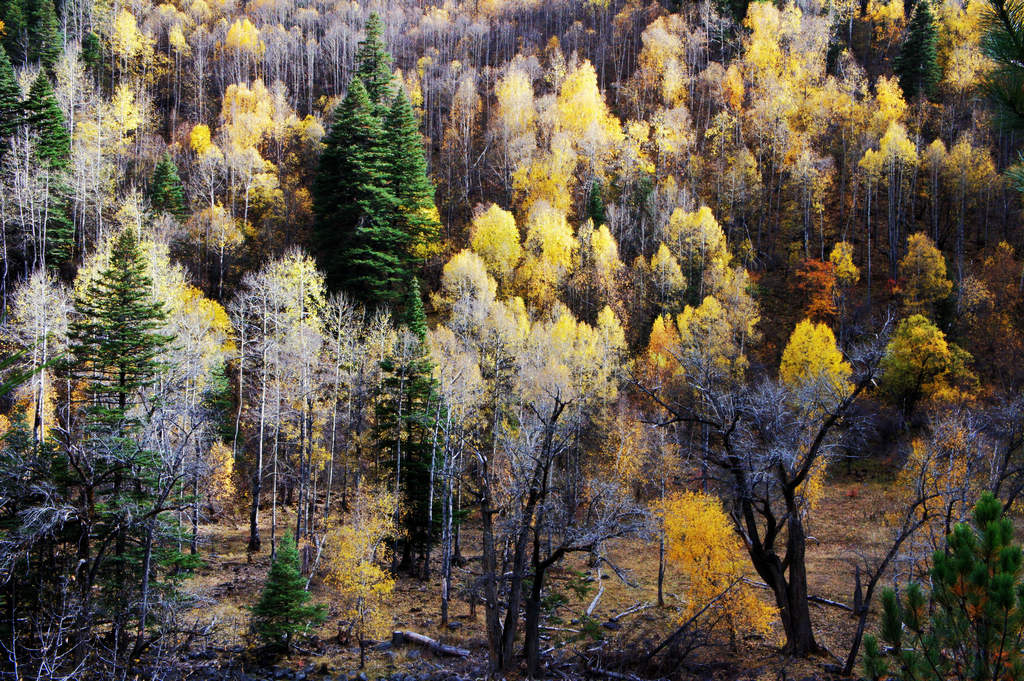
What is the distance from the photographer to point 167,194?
155ft

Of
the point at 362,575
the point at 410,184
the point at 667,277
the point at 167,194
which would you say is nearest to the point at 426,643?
the point at 362,575

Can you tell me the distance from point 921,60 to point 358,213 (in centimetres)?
5884

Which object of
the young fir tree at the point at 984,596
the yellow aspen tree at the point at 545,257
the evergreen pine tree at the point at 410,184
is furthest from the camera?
the yellow aspen tree at the point at 545,257

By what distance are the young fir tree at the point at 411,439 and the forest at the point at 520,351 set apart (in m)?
0.20

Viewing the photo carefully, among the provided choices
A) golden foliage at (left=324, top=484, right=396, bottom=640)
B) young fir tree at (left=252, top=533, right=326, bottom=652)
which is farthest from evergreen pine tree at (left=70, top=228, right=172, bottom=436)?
golden foliage at (left=324, top=484, right=396, bottom=640)

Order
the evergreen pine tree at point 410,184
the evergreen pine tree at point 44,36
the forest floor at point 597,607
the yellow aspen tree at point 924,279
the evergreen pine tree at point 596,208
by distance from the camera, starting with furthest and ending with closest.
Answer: the evergreen pine tree at point 44,36 → the evergreen pine tree at point 596,208 → the evergreen pine tree at point 410,184 → the yellow aspen tree at point 924,279 → the forest floor at point 597,607

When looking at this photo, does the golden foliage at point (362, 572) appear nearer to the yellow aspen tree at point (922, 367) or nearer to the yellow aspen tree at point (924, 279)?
the yellow aspen tree at point (922, 367)

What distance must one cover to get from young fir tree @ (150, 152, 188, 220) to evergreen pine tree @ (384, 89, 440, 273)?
1670 centimetres

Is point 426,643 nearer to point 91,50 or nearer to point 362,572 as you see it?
point 362,572

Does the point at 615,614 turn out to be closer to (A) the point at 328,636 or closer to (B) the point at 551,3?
(A) the point at 328,636

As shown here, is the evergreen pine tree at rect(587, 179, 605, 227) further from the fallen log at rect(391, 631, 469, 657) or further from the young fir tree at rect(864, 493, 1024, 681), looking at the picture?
the young fir tree at rect(864, 493, 1024, 681)

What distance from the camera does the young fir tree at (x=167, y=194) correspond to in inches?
1855

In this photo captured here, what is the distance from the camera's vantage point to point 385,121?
1898 inches

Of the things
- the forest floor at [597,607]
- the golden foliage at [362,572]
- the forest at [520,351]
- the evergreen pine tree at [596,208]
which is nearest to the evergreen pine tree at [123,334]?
the forest at [520,351]
